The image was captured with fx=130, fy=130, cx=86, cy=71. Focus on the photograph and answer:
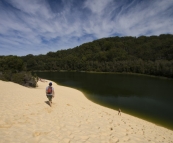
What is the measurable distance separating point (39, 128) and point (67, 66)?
154753 mm

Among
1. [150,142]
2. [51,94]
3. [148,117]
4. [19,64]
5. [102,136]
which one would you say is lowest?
[148,117]

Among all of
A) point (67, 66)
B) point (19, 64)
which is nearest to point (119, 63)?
point (67, 66)

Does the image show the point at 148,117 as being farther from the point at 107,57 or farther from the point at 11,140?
the point at 107,57

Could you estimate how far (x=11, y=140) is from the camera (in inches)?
229

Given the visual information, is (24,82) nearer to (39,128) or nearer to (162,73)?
(39,128)

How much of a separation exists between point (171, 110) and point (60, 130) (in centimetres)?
2236

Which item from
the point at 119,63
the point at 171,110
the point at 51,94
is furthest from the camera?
the point at 119,63

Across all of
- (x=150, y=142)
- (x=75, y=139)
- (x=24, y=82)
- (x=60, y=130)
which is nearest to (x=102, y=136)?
(x=75, y=139)

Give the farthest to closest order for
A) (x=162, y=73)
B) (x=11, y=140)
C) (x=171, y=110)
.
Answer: (x=162, y=73), (x=171, y=110), (x=11, y=140)

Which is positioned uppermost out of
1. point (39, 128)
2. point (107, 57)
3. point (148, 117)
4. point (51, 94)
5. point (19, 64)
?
point (107, 57)

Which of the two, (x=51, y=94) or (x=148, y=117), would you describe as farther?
(x=148, y=117)

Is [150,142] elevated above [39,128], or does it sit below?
below

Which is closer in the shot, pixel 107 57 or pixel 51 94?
pixel 51 94

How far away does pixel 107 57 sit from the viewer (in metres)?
173
